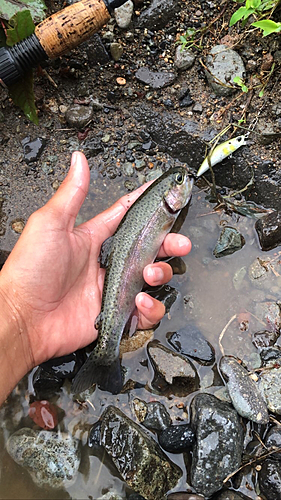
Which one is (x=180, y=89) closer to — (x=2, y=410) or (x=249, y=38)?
(x=249, y=38)

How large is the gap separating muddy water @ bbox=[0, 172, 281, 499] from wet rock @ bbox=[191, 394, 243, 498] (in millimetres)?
246

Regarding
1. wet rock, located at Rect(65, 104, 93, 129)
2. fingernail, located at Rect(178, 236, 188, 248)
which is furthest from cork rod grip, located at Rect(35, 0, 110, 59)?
fingernail, located at Rect(178, 236, 188, 248)

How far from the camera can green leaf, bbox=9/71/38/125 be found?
4.14 m

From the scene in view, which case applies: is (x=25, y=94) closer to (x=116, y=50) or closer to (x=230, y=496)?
(x=116, y=50)

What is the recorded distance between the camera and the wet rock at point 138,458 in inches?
144

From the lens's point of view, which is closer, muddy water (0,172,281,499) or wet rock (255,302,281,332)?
muddy water (0,172,281,499)

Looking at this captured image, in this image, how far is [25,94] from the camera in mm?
4234

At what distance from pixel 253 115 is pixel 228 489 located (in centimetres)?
386

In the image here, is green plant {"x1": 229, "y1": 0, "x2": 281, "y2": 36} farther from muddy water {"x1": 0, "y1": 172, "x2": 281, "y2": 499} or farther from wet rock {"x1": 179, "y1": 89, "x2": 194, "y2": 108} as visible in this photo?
muddy water {"x1": 0, "y1": 172, "x2": 281, "y2": 499}

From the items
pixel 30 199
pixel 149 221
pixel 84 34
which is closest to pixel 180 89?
pixel 84 34

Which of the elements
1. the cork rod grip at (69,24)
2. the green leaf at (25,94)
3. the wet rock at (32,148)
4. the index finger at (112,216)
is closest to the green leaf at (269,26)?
the cork rod grip at (69,24)

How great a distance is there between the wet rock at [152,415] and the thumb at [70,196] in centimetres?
199

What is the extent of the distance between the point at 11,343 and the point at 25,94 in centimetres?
258

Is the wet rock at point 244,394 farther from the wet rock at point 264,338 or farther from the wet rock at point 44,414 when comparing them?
the wet rock at point 44,414
